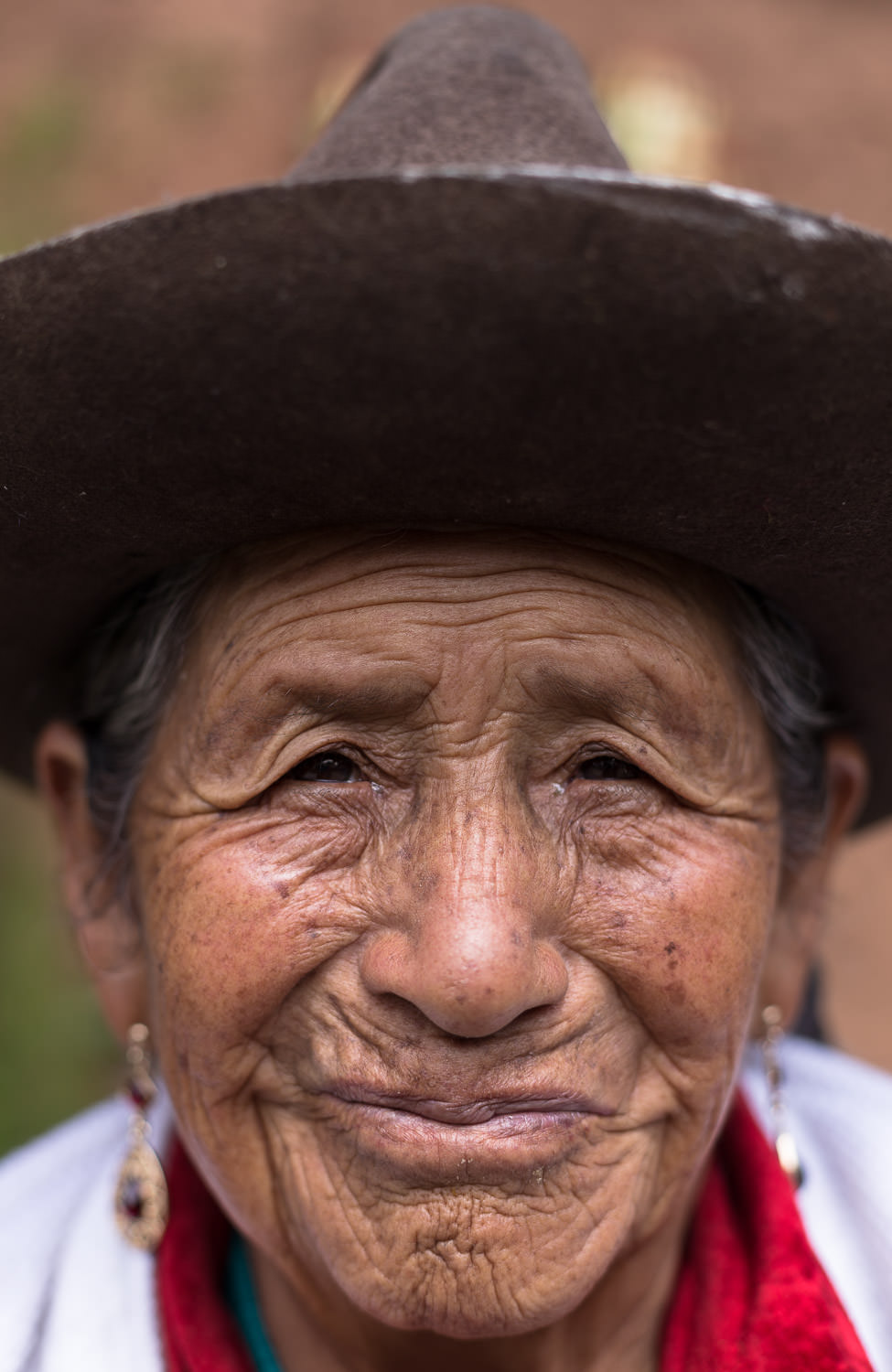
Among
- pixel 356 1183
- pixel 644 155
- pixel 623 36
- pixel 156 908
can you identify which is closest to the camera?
pixel 356 1183

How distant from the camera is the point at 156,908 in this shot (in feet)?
7.12

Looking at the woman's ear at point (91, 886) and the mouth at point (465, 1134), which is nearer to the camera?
the mouth at point (465, 1134)

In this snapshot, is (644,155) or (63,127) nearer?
(644,155)

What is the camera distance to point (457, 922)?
6.07 ft

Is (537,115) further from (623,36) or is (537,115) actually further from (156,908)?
(623,36)

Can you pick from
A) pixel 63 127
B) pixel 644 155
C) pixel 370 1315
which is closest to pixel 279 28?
pixel 63 127

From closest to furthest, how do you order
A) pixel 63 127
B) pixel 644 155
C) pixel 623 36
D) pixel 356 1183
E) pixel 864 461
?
pixel 864 461 < pixel 356 1183 < pixel 644 155 < pixel 63 127 < pixel 623 36

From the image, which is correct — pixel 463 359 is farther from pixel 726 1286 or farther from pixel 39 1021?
pixel 39 1021

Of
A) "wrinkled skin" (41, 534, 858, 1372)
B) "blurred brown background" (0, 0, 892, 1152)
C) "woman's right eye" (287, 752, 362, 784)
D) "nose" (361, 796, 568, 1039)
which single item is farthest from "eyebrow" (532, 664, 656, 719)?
"blurred brown background" (0, 0, 892, 1152)

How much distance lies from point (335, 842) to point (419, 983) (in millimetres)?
288

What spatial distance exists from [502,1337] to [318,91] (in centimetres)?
758

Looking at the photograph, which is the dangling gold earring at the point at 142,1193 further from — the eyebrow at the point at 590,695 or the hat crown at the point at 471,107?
the hat crown at the point at 471,107

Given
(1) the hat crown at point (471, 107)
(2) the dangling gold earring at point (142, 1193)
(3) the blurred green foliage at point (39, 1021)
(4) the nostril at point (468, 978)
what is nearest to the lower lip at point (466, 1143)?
(4) the nostril at point (468, 978)

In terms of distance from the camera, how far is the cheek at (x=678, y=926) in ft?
6.50
